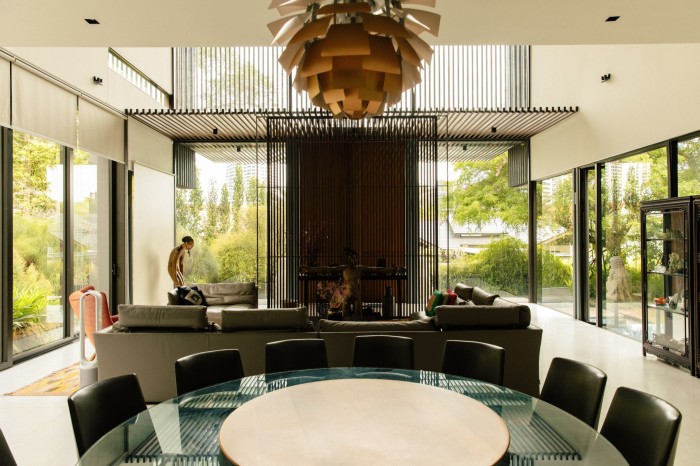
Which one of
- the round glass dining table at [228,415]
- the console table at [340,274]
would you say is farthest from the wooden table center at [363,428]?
the console table at [340,274]

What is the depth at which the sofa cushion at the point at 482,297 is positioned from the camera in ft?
17.7

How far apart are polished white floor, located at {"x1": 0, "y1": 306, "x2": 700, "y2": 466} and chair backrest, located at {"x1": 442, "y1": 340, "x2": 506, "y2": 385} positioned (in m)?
1.42

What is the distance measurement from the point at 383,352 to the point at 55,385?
3559 millimetres

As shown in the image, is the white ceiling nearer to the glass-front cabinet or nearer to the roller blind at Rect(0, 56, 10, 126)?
the roller blind at Rect(0, 56, 10, 126)

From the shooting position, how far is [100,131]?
7180mm

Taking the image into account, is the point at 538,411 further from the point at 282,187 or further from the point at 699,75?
the point at 282,187

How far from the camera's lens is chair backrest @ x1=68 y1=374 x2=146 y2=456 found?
6.34 feet

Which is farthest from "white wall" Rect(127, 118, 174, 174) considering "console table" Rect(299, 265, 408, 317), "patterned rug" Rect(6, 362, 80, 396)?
"patterned rug" Rect(6, 362, 80, 396)

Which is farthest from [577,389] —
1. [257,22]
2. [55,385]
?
[55,385]

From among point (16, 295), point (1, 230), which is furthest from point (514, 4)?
point (16, 295)

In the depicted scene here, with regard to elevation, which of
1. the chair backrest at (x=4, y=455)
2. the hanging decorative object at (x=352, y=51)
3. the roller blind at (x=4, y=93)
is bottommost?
the chair backrest at (x=4, y=455)

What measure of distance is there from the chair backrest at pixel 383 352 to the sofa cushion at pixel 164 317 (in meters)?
1.66

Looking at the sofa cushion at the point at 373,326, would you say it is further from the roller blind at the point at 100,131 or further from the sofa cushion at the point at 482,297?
the roller blind at the point at 100,131

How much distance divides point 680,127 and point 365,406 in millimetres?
5383
